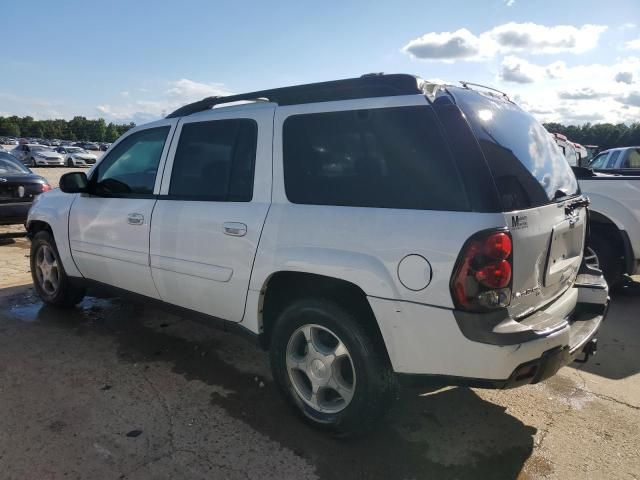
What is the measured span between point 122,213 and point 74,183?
2.24ft

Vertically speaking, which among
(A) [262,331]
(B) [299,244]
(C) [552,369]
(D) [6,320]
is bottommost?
(D) [6,320]

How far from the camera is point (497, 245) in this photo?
224cm

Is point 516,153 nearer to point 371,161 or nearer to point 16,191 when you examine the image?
point 371,161

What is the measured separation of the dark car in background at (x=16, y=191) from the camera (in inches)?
334

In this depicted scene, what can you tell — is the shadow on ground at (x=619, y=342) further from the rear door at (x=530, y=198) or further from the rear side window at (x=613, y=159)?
the rear side window at (x=613, y=159)

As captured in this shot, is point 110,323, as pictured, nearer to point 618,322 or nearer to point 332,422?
point 332,422

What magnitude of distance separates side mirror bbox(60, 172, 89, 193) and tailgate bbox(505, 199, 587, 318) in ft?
11.8

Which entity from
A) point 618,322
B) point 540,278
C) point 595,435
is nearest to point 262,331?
point 540,278

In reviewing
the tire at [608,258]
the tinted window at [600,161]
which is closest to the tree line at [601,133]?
the tinted window at [600,161]

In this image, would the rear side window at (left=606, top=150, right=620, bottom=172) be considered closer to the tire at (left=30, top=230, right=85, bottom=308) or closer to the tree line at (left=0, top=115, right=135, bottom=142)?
the tire at (left=30, top=230, right=85, bottom=308)

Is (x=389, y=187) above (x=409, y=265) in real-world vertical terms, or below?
above

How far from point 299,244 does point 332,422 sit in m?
1.04

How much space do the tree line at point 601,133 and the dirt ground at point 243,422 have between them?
65.2 meters

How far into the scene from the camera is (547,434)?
2955 millimetres
